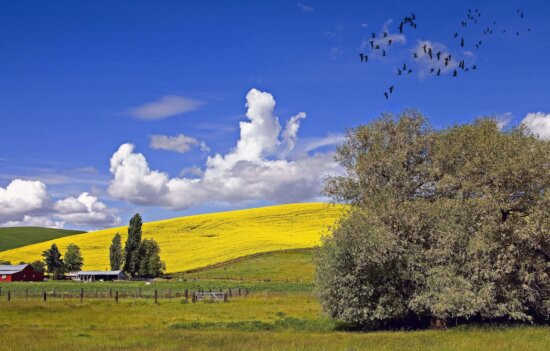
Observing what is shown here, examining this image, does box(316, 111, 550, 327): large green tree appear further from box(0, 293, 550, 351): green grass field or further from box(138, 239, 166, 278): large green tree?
box(138, 239, 166, 278): large green tree

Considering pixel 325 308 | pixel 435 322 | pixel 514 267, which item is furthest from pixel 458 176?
pixel 325 308

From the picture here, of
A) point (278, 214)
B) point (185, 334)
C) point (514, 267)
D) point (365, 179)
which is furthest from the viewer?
point (278, 214)

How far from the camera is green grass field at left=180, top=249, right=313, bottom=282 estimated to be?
96.8 metres

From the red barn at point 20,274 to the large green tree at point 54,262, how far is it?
11.1 ft

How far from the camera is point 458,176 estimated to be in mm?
38781

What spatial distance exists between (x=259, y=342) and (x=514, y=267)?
17.0m

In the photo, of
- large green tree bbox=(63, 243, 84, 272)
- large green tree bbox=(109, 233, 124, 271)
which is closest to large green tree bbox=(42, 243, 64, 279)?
large green tree bbox=(63, 243, 84, 272)

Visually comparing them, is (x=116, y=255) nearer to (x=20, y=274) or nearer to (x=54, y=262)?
(x=54, y=262)

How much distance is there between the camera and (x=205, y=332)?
3444 centimetres

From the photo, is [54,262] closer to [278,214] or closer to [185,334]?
[278,214]

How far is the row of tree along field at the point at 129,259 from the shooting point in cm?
11406

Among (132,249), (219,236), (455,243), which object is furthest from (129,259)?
(455,243)

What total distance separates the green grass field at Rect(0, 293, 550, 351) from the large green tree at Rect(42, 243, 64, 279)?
7883cm

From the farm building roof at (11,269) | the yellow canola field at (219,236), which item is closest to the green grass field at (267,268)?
the yellow canola field at (219,236)
